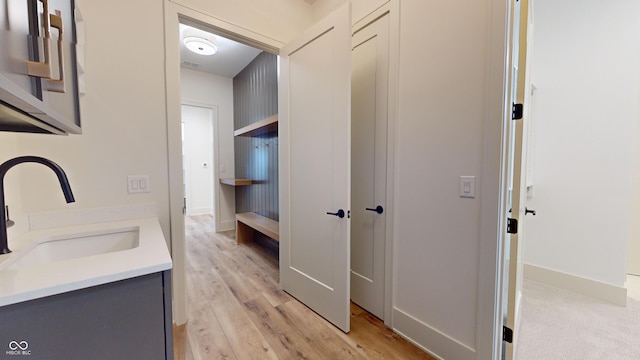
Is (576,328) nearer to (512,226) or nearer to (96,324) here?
Result: (512,226)

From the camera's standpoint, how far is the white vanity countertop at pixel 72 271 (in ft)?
2.04

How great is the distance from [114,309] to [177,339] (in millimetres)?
1232

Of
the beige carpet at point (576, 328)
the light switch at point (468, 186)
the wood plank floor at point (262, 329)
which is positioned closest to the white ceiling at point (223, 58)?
the wood plank floor at point (262, 329)

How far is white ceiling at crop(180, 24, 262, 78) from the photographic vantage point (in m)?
3.38

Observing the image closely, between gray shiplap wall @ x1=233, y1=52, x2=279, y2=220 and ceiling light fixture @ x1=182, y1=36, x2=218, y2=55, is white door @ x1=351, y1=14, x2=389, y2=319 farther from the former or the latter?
ceiling light fixture @ x1=182, y1=36, x2=218, y2=55

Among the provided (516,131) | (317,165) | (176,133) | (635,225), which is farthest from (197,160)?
(635,225)

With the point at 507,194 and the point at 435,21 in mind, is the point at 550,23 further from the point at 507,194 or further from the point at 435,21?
the point at 507,194

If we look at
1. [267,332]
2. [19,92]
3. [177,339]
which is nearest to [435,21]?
[19,92]

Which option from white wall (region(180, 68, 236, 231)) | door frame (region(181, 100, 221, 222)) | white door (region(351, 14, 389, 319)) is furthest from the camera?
door frame (region(181, 100, 221, 222))

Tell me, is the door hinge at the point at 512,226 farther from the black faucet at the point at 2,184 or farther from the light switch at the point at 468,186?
the black faucet at the point at 2,184

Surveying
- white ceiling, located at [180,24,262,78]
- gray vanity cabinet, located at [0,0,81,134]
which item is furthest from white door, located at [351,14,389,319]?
white ceiling, located at [180,24,262,78]

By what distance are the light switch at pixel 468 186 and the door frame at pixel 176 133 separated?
1.81 metres

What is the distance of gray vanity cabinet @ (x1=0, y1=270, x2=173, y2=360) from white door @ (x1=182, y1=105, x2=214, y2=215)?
5.52m

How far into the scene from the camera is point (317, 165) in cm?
190
